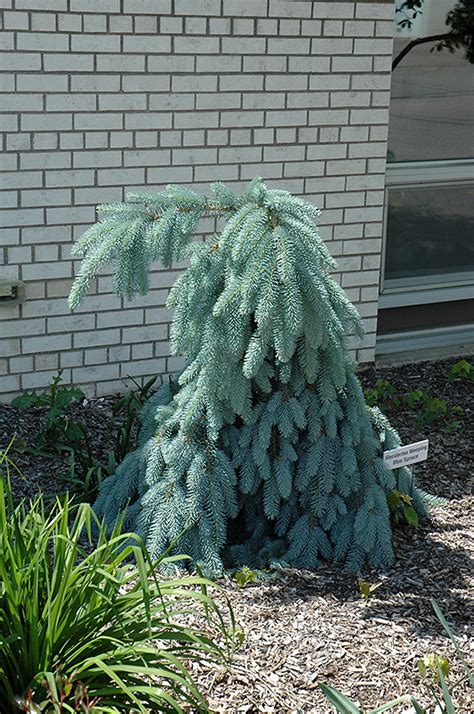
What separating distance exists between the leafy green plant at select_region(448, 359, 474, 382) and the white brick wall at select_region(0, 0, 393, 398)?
3.27 feet

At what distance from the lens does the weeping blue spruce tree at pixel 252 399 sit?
4379 millimetres

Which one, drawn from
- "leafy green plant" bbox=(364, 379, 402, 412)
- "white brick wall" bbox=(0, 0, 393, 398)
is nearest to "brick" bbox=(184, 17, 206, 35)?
"white brick wall" bbox=(0, 0, 393, 398)

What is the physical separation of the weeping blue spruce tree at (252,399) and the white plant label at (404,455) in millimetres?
52

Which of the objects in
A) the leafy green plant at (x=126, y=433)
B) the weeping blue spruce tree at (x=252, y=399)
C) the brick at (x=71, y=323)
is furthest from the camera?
the brick at (x=71, y=323)

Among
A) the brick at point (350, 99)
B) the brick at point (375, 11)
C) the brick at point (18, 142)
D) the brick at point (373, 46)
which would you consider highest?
the brick at point (375, 11)

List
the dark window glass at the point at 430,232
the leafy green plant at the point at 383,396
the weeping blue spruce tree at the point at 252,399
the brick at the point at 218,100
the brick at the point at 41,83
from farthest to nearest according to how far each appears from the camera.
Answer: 1. the dark window glass at the point at 430,232
2. the leafy green plant at the point at 383,396
3. the brick at the point at 218,100
4. the brick at the point at 41,83
5. the weeping blue spruce tree at the point at 252,399

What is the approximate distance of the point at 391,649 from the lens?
409 cm

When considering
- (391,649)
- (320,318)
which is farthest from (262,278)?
(391,649)

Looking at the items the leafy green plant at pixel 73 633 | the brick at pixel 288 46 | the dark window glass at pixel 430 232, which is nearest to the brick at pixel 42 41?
the brick at pixel 288 46

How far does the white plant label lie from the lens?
4.81 m

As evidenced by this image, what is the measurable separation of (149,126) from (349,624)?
339cm

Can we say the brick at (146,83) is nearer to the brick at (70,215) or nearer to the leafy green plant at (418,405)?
the brick at (70,215)

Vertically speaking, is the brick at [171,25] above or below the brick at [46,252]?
above

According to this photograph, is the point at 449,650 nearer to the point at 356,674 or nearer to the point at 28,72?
the point at 356,674
